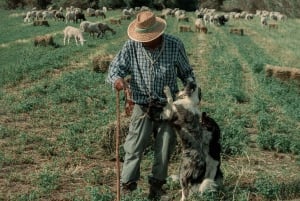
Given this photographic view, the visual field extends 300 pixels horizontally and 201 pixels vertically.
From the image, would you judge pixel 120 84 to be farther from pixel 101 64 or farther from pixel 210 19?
pixel 210 19

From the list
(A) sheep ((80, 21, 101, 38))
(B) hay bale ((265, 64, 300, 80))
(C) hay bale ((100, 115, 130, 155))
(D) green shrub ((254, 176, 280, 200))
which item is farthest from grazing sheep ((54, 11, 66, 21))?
(D) green shrub ((254, 176, 280, 200))

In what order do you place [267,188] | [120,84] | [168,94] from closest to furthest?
[120,84]
[168,94]
[267,188]

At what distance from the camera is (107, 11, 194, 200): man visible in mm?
6625

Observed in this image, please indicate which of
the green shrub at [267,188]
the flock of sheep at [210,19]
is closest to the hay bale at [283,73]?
the green shrub at [267,188]

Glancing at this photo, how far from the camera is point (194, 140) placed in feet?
21.9

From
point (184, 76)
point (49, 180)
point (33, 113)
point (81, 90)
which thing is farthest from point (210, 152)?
point (81, 90)

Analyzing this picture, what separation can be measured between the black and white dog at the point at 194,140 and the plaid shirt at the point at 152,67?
0.18m

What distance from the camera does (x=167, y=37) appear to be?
6.70m

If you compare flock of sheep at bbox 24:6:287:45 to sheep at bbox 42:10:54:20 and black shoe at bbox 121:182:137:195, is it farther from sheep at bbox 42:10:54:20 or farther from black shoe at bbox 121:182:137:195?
black shoe at bbox 121:182:137:195

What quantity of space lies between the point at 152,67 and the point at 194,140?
100 cm

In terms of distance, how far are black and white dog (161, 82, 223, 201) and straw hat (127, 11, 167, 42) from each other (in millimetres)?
648

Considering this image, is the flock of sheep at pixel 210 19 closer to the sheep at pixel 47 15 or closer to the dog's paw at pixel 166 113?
the sheep at pixel 47 15

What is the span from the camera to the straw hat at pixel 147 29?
6504 millimetres

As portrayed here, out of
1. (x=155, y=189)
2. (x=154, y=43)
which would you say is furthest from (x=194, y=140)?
(x=154, y=43)
